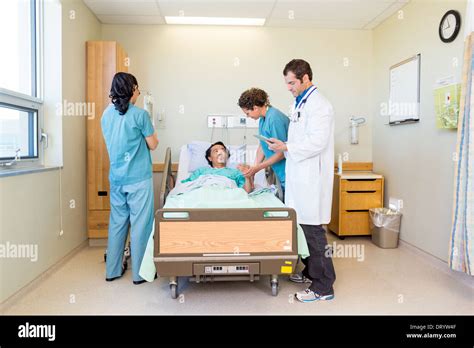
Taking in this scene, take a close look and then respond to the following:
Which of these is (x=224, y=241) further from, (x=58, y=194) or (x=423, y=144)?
(x=423, y=144)

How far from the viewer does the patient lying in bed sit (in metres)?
3.09

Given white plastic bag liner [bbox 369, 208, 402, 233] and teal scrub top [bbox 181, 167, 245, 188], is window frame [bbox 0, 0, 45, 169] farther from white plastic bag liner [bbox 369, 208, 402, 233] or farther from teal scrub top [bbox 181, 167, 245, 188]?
white plastic bag liner [bbox 369, 208, 402, 233]

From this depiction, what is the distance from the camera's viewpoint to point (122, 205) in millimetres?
2666

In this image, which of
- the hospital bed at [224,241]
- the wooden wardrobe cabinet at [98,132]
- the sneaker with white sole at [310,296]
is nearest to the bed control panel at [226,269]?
the hospital bed at [224,241]

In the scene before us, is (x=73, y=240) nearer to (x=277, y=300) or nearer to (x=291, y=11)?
(x=277, y=300)

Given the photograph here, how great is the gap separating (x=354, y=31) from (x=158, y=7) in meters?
2.26

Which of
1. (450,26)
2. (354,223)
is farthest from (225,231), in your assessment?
(450,26)

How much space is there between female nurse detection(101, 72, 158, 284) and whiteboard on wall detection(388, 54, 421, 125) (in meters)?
2.45

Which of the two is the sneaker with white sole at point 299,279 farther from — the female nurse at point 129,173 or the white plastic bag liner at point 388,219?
the white plastic bag liner at point 388,219

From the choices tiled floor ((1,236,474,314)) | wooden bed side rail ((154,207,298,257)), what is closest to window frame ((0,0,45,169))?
tiled floor ((1,236,474,314))

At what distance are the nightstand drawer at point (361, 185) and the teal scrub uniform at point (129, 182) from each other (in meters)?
2.07

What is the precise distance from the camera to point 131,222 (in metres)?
2.66

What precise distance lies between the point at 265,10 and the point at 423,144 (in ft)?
6.69
